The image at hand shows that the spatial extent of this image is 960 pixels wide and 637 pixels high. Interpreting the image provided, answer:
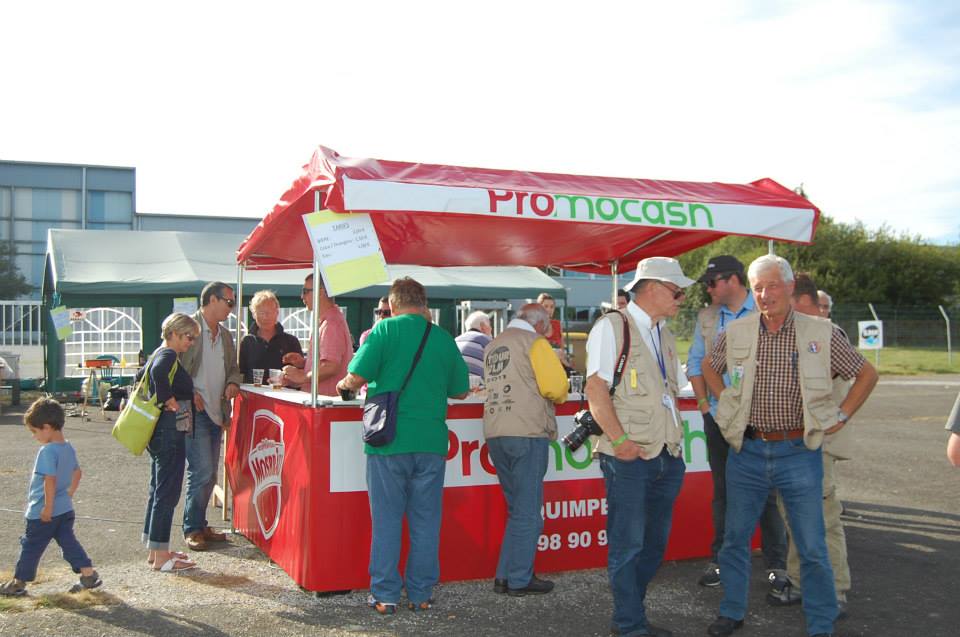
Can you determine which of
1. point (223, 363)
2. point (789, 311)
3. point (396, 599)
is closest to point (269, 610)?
point (396, 599)

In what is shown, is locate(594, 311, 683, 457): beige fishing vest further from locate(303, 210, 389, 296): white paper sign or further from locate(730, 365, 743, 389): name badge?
locate(303, 210, 389, 296): white paper sign

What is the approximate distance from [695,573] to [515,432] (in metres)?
1.70

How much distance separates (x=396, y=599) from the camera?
471 cm

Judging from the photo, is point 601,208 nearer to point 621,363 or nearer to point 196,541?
point 621,363

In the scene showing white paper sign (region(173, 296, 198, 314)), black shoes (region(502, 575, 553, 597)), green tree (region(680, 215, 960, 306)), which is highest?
green tree (region(680, 215, 960, 306))

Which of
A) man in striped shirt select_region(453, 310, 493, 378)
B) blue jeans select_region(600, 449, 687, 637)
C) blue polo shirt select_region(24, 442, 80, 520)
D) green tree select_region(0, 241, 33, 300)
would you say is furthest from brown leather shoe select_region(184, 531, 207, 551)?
green tree select_region(0, 241, 33, 300)

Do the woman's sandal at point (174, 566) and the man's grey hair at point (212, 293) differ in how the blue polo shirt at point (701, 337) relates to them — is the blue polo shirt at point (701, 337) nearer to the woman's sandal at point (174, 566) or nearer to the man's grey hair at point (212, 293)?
the man's grey hair at point (212, 293)

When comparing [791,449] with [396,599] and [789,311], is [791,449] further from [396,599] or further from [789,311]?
[396,599]

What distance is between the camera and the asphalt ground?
177 inches

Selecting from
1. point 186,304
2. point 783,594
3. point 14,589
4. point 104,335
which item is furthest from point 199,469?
point 104,335

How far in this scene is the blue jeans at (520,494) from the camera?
498cm

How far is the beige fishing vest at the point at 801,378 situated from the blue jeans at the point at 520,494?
1133 millimetres

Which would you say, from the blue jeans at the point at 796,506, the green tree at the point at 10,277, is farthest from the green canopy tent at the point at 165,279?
the green tree at the point at 10,277

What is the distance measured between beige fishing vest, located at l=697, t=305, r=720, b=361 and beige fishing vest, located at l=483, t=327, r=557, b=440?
1.07 metres
